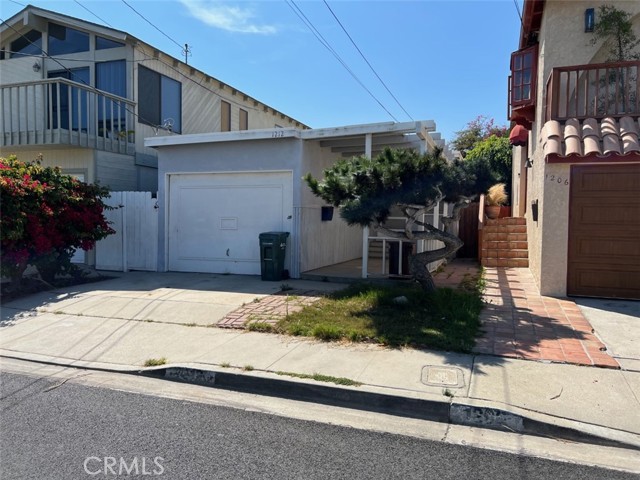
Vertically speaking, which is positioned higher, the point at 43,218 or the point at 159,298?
the point at 43,218

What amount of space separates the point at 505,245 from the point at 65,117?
1250cm

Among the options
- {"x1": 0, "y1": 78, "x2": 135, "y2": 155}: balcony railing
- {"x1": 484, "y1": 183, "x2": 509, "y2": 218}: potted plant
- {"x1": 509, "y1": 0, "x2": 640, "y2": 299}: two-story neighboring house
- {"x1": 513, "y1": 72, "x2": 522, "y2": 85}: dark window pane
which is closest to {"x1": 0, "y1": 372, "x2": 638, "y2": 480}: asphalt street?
{"x1": 509, "y1": 0, "x2": 640, "y2": 299}: two-story neighboring house

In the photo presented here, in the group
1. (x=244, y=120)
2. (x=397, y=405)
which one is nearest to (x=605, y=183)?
(x=397, y=405)

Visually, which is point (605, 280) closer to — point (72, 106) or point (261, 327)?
point (261, 327)

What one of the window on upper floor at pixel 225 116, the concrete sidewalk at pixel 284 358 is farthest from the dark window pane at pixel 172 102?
the concrete sidewalk at pixel 284 358

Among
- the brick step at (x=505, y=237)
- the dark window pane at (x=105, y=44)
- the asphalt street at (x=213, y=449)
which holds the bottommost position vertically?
the asphalt street at (x=213, y=449)

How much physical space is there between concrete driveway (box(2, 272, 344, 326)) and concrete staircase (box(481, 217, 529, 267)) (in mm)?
5130

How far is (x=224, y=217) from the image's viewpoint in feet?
36.3

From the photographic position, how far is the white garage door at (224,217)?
10609 mm

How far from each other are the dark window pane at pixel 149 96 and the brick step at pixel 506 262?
10725 millimetres

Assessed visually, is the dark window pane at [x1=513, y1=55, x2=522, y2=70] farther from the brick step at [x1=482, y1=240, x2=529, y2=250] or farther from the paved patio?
the paved patio

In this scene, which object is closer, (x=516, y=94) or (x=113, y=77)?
(x=516, y=94)

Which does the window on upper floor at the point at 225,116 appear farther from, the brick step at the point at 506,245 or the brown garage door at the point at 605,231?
the brown garage door at the point at 605,231

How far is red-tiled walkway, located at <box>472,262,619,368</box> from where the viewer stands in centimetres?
521
